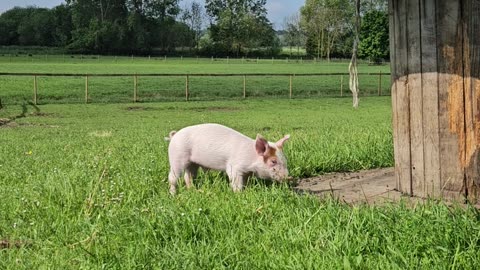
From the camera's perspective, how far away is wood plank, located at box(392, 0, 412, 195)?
547 cm

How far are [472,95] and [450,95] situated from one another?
0.17 m

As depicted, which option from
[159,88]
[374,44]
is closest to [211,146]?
[159,88]

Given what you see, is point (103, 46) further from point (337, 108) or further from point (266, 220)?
point (266, 220)

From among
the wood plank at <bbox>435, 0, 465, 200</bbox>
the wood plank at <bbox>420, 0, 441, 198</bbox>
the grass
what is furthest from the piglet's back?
the wood plank at <bbox>435, 0, 465, 200</bbox>

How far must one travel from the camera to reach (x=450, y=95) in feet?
16.8

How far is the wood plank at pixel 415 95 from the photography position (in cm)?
533

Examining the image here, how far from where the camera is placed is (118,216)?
473cm

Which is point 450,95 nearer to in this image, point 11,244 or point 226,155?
point 226,155

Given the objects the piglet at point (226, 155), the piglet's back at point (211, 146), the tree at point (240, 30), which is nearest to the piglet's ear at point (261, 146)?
the piglet at point (226, 155)

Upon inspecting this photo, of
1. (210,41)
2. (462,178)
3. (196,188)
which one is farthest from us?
(210,41)

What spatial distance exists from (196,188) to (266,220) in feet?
4.13

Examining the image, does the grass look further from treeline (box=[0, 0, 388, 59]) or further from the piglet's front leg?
treeline (box=[0, 0, 388, 59])

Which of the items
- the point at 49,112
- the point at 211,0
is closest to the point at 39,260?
the point at 49,112

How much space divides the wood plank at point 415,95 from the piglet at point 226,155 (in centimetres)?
104
